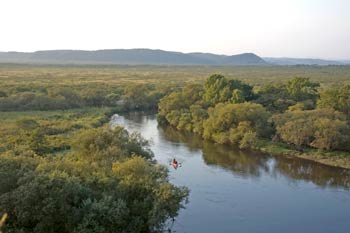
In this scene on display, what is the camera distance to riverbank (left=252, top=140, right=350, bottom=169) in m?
51.5

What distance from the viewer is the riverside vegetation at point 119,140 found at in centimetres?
2695

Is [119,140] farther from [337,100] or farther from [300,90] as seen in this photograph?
[300,90]

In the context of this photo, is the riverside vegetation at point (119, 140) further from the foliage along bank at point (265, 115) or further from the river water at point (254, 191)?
the river water at point (254, 191)

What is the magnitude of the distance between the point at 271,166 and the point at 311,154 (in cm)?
650

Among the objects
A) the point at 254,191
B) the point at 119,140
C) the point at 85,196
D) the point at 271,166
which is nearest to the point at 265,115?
the point at 271,166

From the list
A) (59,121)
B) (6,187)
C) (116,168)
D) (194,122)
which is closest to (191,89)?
(194,122)

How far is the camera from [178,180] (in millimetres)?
44438

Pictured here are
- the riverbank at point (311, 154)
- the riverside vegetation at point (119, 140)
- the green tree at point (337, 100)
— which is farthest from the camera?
the green tree at point (337, 100)

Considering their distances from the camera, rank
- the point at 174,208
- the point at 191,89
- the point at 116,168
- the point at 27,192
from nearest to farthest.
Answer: the point at 27,192 < the point at 174,208 < the point at 116,168 < the point at 191,89

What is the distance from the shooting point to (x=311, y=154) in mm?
54219

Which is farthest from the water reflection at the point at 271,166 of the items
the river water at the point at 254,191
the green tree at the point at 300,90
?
the green tree at the point at 300,90

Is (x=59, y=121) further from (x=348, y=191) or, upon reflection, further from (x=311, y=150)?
(x=348, y=191)

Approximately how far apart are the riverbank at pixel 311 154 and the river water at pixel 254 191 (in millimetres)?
1549

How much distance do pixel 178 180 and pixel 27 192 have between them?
2024 cm
